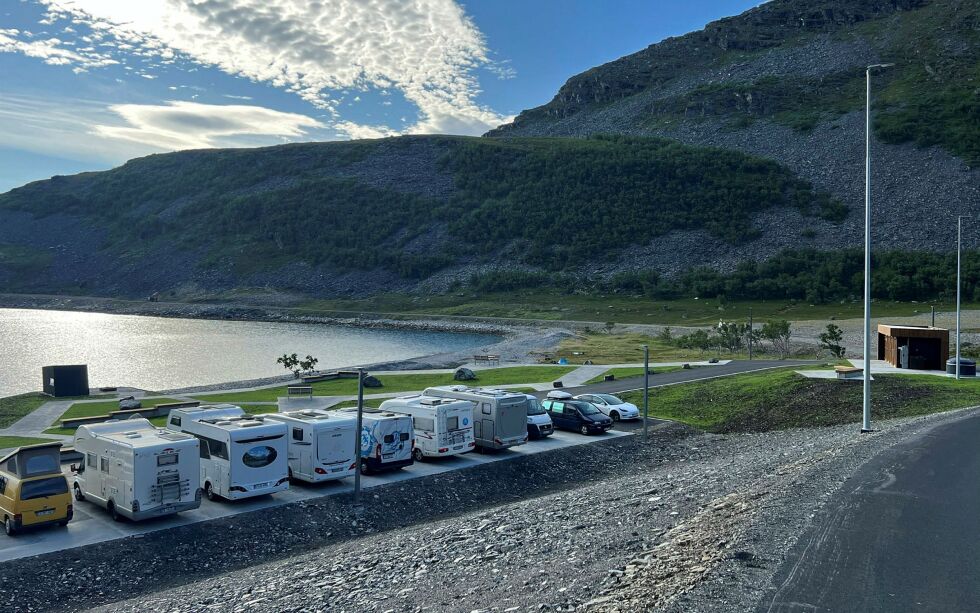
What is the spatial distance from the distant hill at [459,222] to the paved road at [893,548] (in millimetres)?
128225

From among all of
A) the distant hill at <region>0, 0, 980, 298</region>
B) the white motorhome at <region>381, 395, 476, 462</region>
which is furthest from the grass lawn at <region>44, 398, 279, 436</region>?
the distant hill at <region>0, 0, 980, 298</region>

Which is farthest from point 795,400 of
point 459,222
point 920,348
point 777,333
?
point 459,222

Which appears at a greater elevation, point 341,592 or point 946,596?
point 946,596

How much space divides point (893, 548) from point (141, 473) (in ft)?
56.7

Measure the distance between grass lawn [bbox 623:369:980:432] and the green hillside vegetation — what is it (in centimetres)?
10751

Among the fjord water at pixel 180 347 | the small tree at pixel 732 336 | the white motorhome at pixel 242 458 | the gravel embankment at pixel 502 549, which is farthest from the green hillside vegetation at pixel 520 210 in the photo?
the white motorhome at pixel 242 458

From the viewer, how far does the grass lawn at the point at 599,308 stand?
103 meters

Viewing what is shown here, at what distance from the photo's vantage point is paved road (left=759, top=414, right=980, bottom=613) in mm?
10578

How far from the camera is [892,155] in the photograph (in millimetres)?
157375

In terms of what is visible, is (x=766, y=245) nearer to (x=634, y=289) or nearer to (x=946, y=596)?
(x=634, y=289)

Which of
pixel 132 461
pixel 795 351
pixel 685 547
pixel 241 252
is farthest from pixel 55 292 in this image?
pixel 685 547

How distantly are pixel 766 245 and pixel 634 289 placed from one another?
28.6 meters

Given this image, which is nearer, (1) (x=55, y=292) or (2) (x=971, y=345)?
(2) (x=971, y=345)

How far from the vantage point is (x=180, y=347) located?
8956 centimetres
